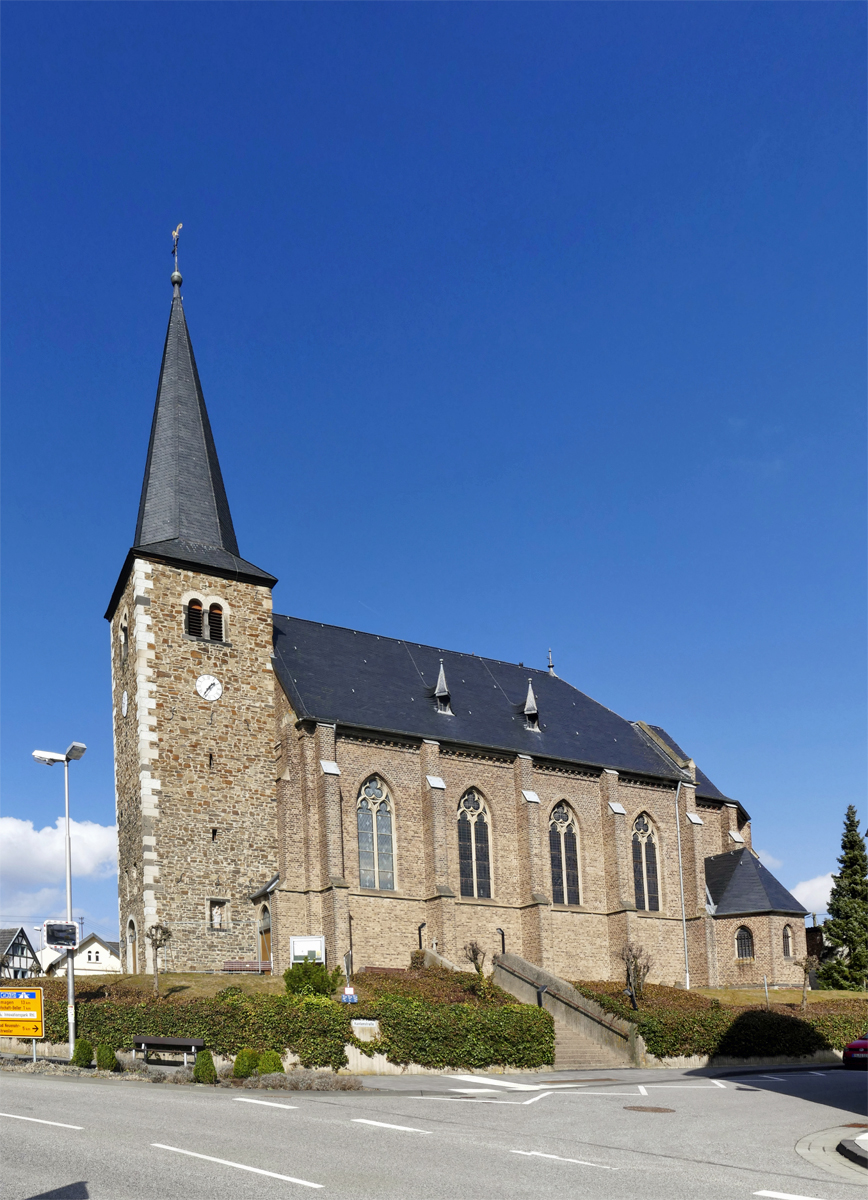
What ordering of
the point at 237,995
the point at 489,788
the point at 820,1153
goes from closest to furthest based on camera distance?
the point at 820,1153 → the point at 237,995 → the point at 489,788

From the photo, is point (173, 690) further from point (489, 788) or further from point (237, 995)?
point (237, 995)

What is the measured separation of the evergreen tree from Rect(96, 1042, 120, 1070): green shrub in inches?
1540

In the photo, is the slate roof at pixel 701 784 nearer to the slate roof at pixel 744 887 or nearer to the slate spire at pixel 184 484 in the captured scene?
the slate roof at pixel 744 887

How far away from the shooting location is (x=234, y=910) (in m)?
36.1

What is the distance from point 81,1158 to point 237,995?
12604 millimetres

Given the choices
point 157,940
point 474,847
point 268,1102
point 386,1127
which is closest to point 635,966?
point 474,847

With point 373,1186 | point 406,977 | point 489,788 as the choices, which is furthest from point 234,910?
point 373,1186

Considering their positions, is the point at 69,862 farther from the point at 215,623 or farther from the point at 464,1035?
the point at 215,623

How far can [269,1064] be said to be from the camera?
22.2m

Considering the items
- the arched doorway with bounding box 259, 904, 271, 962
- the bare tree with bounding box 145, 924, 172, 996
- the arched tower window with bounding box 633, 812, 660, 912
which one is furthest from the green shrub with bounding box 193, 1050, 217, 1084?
the arched tower window with bounding box 633, 812, 660, 912

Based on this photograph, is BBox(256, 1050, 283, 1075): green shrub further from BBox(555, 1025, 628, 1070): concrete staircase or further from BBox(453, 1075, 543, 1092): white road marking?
BBox(555, 1025, 628, 1070): concrete staircase

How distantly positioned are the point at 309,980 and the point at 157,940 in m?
4.73

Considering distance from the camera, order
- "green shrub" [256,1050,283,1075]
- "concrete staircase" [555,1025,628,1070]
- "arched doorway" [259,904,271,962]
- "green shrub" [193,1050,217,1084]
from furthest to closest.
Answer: "arched doorway" [259,904,271,962]
"concrete staircase" [555,1025,628,1070]
"green shrub" [256,1050,283,1075]
"green shrub" [193,1050,217,1084]

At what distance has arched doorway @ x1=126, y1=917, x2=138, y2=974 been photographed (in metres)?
35.0
